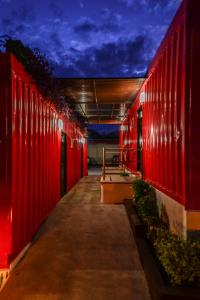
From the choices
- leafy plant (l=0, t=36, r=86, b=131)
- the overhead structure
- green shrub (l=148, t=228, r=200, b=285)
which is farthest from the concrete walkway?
the overhead structure

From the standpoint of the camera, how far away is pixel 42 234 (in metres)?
5.45

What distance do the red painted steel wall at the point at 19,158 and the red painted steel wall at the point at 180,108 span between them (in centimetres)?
234

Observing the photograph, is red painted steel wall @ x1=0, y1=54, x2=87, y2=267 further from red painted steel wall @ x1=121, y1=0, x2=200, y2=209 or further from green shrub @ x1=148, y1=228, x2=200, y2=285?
red painted steel wall @ x1=121, y1=0, x2=200, y2=209

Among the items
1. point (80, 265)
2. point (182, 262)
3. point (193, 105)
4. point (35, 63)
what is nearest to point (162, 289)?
point (182, 262)

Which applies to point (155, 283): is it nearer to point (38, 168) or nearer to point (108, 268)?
point (108, 268)

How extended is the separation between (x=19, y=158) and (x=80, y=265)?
181 cm

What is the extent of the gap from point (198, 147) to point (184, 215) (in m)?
0.93

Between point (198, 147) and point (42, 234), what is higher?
point (198, 147)

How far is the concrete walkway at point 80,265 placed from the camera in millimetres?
3238

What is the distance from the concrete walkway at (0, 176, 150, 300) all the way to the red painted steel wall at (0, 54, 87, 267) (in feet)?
1.19

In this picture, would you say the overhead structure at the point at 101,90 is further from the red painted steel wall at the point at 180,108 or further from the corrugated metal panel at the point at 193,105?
the corrugated metal panel at the point at 193,105

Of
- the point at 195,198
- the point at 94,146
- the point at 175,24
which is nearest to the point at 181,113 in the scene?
the point at 195,198

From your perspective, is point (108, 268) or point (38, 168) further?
point (38, 168)

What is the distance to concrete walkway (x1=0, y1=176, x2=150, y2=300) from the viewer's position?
10.6 feet
